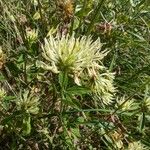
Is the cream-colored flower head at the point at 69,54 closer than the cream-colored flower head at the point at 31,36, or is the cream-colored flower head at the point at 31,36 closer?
the cream-colored flower head at the point at 69,54

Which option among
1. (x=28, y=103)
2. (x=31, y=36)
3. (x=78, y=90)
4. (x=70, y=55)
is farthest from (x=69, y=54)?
(x=31, y=36)

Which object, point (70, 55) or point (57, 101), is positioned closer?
point (70, 55)

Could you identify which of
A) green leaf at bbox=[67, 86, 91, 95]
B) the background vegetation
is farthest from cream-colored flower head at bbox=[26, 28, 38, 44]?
green leaf at bbox=[67, 86, 91, 95]

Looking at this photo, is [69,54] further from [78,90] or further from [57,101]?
[57,101]

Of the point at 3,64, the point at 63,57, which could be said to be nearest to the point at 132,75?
the point at 3,64

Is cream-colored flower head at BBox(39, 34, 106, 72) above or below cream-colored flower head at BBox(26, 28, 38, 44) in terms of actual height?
below

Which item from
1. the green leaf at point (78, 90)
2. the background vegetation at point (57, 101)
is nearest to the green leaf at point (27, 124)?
the background vegetation at point (57, 101)

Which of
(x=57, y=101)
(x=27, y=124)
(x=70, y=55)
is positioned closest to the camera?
(x=70, y=55)

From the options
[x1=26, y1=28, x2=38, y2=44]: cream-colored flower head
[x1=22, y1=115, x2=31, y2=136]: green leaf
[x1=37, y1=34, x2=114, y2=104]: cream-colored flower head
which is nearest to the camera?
[x1=37, y1=34, x2=114, y2=104]: cream-colored flower head

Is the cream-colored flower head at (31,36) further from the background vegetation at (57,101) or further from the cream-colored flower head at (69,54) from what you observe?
the cream-colored flower head at (69,54)

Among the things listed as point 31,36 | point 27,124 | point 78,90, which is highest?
point 31,36

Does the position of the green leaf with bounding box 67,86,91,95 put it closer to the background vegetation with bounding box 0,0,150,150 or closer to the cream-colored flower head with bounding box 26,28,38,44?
the background vegetation with bounding box 0,0,150,150

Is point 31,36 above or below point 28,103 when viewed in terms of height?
above
